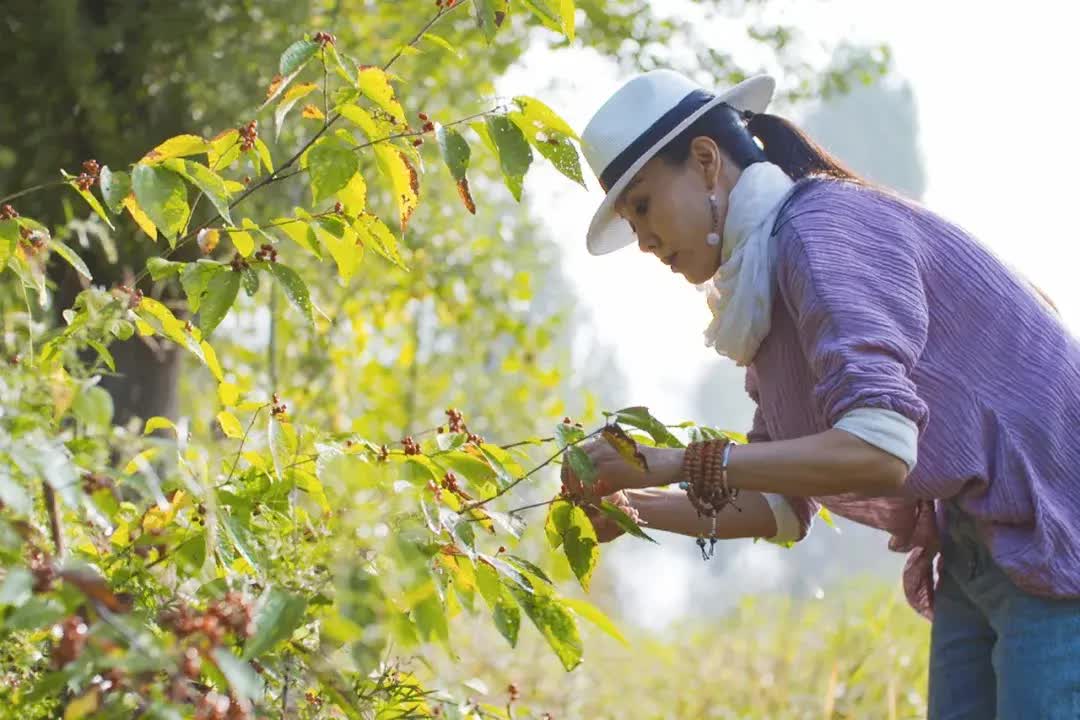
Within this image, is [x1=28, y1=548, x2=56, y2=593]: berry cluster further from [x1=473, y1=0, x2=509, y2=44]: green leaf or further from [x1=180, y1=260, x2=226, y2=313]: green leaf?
[x1=473, y1=0, x2=509, y2=44]: green leaf

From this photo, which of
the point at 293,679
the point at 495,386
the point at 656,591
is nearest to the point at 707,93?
the point at 293,679

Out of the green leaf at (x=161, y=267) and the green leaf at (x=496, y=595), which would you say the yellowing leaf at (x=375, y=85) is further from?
the green leaf at (x=496, y=595)

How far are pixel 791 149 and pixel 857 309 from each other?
1.64ft

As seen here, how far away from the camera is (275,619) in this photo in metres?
1.07

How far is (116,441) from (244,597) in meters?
0.19

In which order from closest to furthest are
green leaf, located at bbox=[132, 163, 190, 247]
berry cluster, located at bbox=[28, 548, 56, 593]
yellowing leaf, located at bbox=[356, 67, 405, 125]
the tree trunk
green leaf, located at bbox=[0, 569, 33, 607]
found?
green leaf, located at bbox=[0, 569, 33, 607], berry cluster, located at bbox=[28, 548, 56, 593], green leaf, located at bbox=[132, 163, 190, 247], yellowing leaf, located at bbox=[356, 67, 405, 125], the tree trunk

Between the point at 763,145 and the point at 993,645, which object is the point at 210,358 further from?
the point at 993,645

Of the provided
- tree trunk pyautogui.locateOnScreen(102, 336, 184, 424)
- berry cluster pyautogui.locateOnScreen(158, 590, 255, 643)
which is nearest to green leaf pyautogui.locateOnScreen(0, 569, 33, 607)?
berry cluster pyautogui.locateOnScreen(158, 590, 255, 643)

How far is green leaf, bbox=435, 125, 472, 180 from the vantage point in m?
1.51

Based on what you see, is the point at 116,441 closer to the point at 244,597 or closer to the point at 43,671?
the point at 244,597

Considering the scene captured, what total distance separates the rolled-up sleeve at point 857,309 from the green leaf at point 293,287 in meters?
0.60

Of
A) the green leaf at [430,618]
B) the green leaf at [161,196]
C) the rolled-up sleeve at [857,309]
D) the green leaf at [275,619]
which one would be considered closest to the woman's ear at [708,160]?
the rolled-up sleeve at [857,309]

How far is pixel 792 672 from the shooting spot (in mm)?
4961

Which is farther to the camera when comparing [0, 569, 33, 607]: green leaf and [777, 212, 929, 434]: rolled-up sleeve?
[777, 212, 929, 434]: rolled-up sleeve
